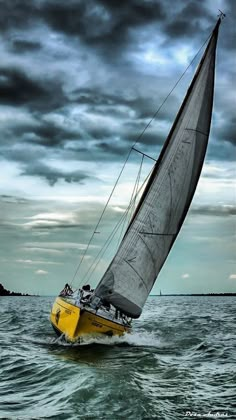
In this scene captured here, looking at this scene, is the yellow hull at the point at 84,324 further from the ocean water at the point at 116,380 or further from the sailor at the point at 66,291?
the sailor at the point at 66,291

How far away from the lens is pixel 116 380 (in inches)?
476

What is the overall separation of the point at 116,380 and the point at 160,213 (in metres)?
7.11

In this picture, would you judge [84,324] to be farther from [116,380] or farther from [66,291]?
[66,291]

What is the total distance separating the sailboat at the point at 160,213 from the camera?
56.9ft

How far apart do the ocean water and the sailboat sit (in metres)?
1.49

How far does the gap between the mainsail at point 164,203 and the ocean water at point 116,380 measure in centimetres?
209

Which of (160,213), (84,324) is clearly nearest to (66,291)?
(84,324)

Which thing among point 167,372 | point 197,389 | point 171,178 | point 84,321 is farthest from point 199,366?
point 171,178

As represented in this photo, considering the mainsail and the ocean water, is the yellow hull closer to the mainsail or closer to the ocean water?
the ocean water

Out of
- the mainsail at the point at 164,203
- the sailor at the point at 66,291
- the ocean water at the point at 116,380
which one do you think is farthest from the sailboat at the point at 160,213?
the sailor at the point at 66,291

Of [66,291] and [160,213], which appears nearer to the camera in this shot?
[160,213]

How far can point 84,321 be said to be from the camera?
654 inches

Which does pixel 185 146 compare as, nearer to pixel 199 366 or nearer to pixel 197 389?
pixel 199 366

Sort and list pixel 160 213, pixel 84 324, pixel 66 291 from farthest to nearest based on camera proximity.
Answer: pixel 66 291, pixel 160 213, pixel 84 324
